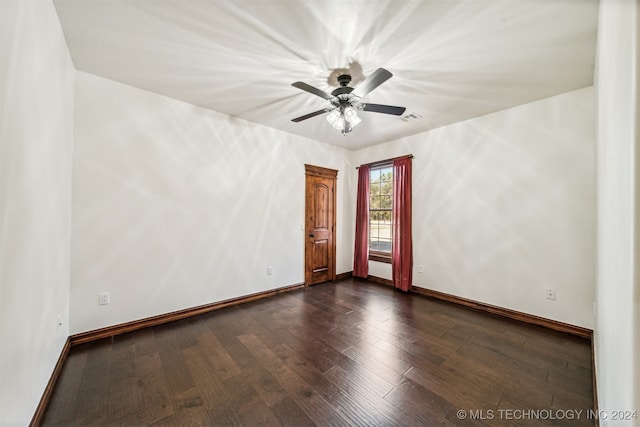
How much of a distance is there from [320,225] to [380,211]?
1220 mm

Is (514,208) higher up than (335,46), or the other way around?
(335,46)

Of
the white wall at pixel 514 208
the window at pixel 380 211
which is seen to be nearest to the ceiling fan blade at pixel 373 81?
the white wall at pixel 514 208

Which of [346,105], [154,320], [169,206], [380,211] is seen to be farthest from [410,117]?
[154,320]

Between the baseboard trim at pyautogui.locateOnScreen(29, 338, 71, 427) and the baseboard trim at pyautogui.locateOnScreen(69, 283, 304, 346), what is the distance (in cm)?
13

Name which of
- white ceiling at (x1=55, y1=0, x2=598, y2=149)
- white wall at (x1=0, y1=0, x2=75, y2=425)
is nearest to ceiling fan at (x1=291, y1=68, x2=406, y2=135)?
white ceiling at (x1=55, y1=0, x2=598, y2=149)

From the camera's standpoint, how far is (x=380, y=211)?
4852 mm

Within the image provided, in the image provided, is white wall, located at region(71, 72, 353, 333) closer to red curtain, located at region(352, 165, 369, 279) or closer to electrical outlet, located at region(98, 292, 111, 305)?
electrical outlet, located at region(98, 292, 111, 305)

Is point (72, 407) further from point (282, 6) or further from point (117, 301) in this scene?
point (282, 6)

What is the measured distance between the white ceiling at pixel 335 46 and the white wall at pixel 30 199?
0.52m

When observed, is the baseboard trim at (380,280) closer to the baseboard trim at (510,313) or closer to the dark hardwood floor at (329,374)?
the baseboard trim at (510,313)

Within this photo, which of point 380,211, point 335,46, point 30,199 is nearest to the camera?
point 30,199

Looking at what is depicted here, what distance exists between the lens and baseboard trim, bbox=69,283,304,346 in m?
2.47

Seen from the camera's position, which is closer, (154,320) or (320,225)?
(154,320)

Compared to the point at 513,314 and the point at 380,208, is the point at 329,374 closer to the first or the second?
the point at 513,314
